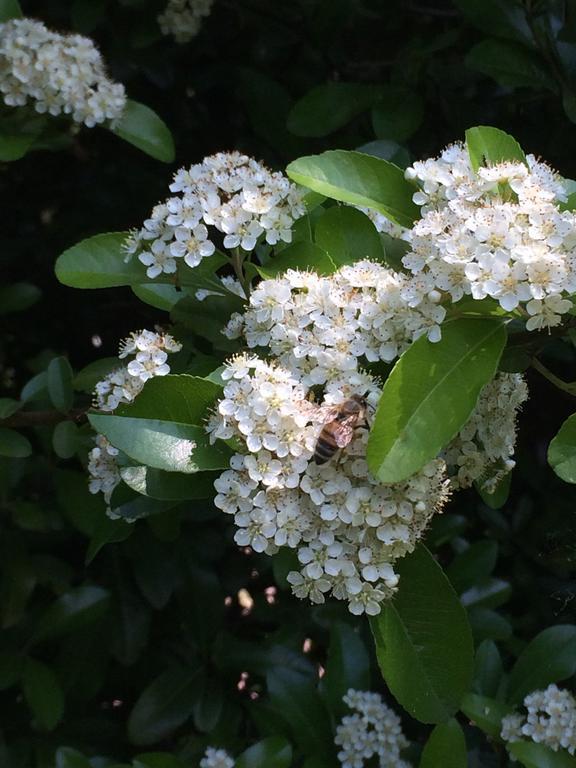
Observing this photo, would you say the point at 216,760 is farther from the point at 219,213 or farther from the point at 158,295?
the point at 219,213

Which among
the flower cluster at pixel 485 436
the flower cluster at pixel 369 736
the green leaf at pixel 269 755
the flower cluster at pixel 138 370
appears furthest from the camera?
the flower cluster at pixel 369 736

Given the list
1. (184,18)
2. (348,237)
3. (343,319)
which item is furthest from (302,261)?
(184,18)

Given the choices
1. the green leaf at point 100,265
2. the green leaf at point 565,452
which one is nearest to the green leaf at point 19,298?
the green leaf at point 100,265

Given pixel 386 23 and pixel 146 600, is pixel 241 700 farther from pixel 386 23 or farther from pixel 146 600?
pixel 386 23

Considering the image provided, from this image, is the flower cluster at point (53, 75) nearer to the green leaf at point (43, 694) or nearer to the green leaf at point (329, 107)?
the green leaf at point (329, 107)

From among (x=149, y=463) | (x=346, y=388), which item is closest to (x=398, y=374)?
(x=346, y=388)

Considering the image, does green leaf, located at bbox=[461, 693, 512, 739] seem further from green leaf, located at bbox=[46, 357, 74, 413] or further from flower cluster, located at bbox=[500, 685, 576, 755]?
green leaf, located at bbox=[46, 357, 74, 413]

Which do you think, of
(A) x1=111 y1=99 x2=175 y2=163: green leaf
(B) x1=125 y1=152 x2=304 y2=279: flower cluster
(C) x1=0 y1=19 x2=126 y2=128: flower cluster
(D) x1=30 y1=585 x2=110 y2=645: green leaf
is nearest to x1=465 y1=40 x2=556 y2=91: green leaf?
(A) x1=111 y1=99 x2=175 y2=163: green leaf
